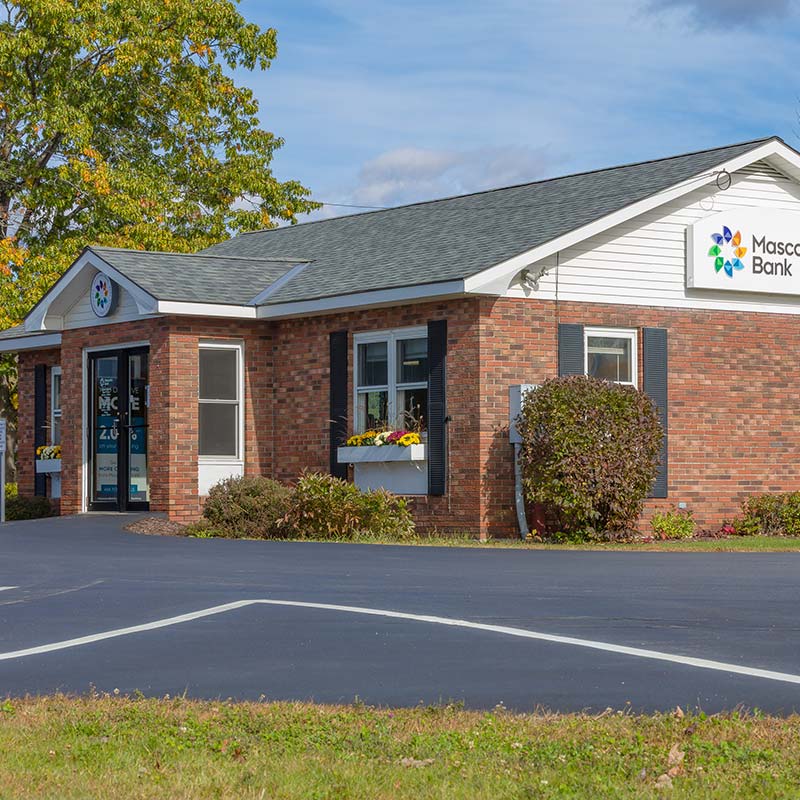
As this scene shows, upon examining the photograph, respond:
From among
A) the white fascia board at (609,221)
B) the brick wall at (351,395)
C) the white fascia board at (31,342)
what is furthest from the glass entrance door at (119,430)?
the white fascia board at (609,221)

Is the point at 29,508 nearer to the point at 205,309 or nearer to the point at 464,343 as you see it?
the point at 205,309

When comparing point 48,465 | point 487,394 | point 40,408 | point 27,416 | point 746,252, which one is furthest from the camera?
point 27,416

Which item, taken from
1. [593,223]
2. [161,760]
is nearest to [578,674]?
[161,760]

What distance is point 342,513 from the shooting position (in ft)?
65.8

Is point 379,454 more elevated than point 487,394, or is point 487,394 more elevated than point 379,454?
point 487,394

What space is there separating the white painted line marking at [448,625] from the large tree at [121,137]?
24.3 m

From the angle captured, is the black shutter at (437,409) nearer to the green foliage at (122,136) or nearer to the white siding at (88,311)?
the white siding at (88,311)

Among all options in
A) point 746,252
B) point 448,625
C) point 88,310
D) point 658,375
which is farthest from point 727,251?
point 448,625

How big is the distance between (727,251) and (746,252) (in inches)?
13.9

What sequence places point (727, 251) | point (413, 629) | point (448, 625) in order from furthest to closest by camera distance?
point (727, 251), point (448, 625), point (413, 629)

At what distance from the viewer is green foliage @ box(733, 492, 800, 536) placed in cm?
2231

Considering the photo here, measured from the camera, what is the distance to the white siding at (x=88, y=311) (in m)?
24.1

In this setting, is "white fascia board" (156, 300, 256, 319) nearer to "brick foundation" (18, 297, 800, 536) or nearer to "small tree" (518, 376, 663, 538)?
"brick foundation" (18, 297, 800, 536)

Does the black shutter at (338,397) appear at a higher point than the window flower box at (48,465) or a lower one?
higher
